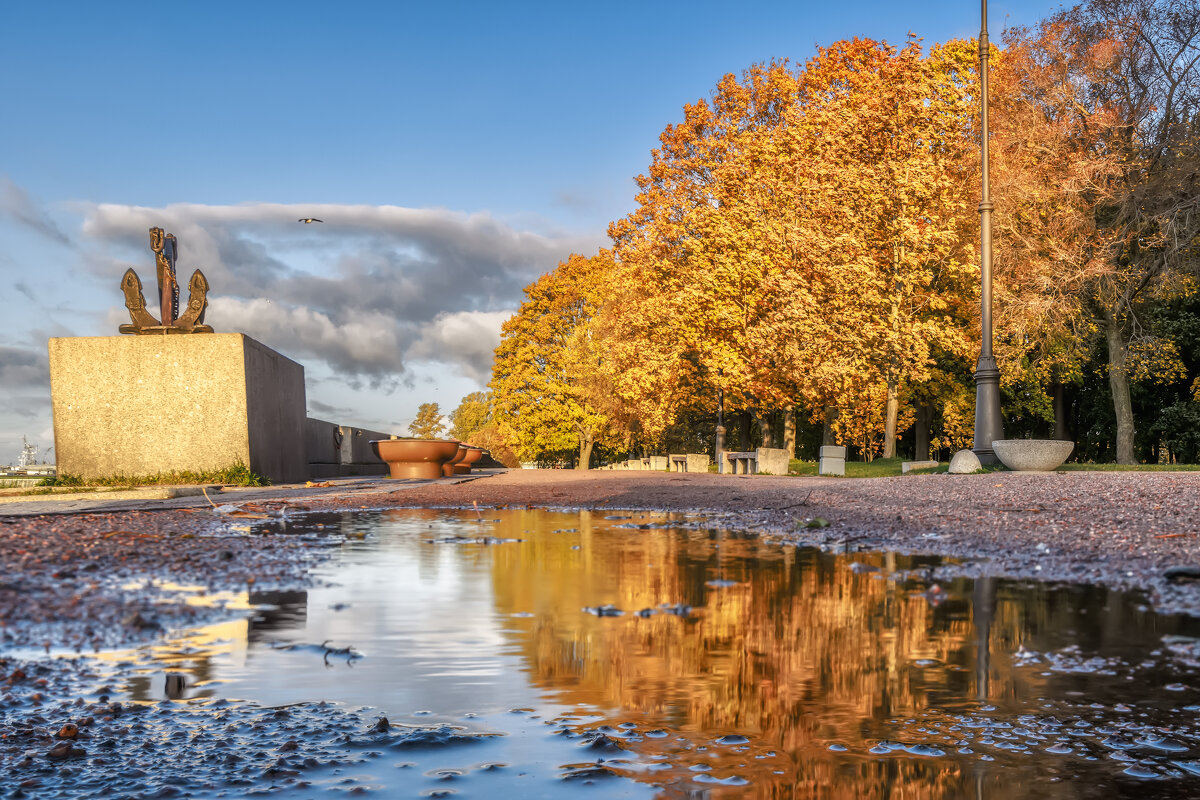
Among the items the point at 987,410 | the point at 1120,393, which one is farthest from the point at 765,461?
the point at 1120,393

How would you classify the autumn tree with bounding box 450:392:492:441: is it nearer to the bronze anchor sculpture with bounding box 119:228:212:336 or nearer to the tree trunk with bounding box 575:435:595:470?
the tree trunk with bounding box 575:435:595:470

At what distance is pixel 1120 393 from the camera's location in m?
29.2

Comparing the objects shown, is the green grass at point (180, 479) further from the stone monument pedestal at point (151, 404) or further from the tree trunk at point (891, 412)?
the tree trunk at point (891, 412)

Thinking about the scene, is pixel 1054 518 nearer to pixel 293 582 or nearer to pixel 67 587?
pixel 293 582

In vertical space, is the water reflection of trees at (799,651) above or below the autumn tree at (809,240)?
below

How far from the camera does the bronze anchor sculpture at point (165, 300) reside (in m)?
19.2

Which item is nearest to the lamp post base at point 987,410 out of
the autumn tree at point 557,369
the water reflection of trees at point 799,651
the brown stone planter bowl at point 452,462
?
the brown stone planter bowl at point 452,462

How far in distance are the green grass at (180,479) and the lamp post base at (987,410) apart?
13920mm

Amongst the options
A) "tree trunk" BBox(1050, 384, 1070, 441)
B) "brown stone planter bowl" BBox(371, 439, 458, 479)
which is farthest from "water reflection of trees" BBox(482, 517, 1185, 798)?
"tree trunk" BBox(1050, 384, 1070, 441)

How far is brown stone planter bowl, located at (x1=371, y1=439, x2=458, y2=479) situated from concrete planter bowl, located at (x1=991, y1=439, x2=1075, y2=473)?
13.4 meters

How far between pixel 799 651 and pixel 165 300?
18573 mm

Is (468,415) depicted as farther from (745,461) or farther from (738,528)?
(738,528)

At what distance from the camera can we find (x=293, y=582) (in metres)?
5.56

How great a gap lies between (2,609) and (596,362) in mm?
44551
